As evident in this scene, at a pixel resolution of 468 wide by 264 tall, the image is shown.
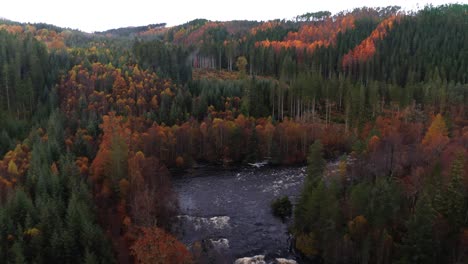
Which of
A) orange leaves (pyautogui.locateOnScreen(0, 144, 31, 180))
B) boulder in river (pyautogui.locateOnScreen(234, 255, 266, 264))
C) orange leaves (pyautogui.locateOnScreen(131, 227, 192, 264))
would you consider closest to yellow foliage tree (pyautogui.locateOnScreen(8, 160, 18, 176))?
orange leaves (pyautogui.locateOnScreen(0, 144, 31, 180))

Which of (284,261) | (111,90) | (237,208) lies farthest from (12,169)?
(111,90)

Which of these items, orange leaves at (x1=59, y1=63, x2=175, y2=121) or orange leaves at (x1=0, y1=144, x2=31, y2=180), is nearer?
orange leaves at (x1=0, y1=144, x2=31, y2=180)

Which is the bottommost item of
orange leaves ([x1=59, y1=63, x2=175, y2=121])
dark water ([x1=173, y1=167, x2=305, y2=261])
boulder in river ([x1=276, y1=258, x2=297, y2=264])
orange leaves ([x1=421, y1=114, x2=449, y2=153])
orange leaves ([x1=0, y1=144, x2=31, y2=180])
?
boulder in river ([x1=276, y1=258, x2=297, y2=264])

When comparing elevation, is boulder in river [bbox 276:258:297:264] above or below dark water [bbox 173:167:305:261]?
below

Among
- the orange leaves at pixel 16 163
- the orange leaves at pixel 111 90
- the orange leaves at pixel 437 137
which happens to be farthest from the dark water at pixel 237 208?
the orange leaves at pixel 111 90

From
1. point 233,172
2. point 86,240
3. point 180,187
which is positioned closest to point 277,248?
point 86,240

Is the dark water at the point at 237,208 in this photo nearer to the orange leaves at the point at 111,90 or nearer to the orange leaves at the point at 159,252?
the orange leaves at the point at 159,252

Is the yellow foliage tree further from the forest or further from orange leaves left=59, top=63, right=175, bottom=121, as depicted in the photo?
orange leaves left=59, top=63, right=175, bottom=121

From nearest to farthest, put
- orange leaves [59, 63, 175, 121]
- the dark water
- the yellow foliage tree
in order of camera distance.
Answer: the dark water < the yellow foliage tree < orange leaves [59, 63, 175, 121]
